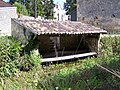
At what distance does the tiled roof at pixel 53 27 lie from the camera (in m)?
14.0

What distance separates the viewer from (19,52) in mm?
13312

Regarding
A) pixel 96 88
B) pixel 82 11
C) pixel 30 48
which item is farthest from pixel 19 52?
pixel 82 11

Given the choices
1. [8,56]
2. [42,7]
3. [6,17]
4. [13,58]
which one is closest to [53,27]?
[13,58]

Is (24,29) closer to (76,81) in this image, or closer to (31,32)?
(31,32)

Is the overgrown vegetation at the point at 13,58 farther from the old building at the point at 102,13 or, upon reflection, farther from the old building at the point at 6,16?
the old building at the point at 6,16

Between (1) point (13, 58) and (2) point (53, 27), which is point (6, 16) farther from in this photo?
(1) point (13, 58)

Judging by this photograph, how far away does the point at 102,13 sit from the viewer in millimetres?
25531

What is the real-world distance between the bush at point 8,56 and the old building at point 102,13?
13543 millimetres

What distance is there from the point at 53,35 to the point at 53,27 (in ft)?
1.86

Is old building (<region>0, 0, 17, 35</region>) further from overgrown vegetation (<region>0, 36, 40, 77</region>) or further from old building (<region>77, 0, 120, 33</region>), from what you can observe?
overgrown vegetation (<region>0, 36, 40, 77</region>)

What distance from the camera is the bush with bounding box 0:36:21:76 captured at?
38.9 ft

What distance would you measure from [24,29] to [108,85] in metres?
7.86

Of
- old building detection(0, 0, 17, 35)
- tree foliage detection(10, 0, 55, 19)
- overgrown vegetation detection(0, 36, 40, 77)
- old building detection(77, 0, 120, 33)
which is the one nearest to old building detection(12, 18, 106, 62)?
overgrown vegetation detection(0, 36, 40, 77)

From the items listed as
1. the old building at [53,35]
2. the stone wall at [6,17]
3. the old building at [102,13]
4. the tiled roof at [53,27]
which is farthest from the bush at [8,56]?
the stone wall at [6,17]
